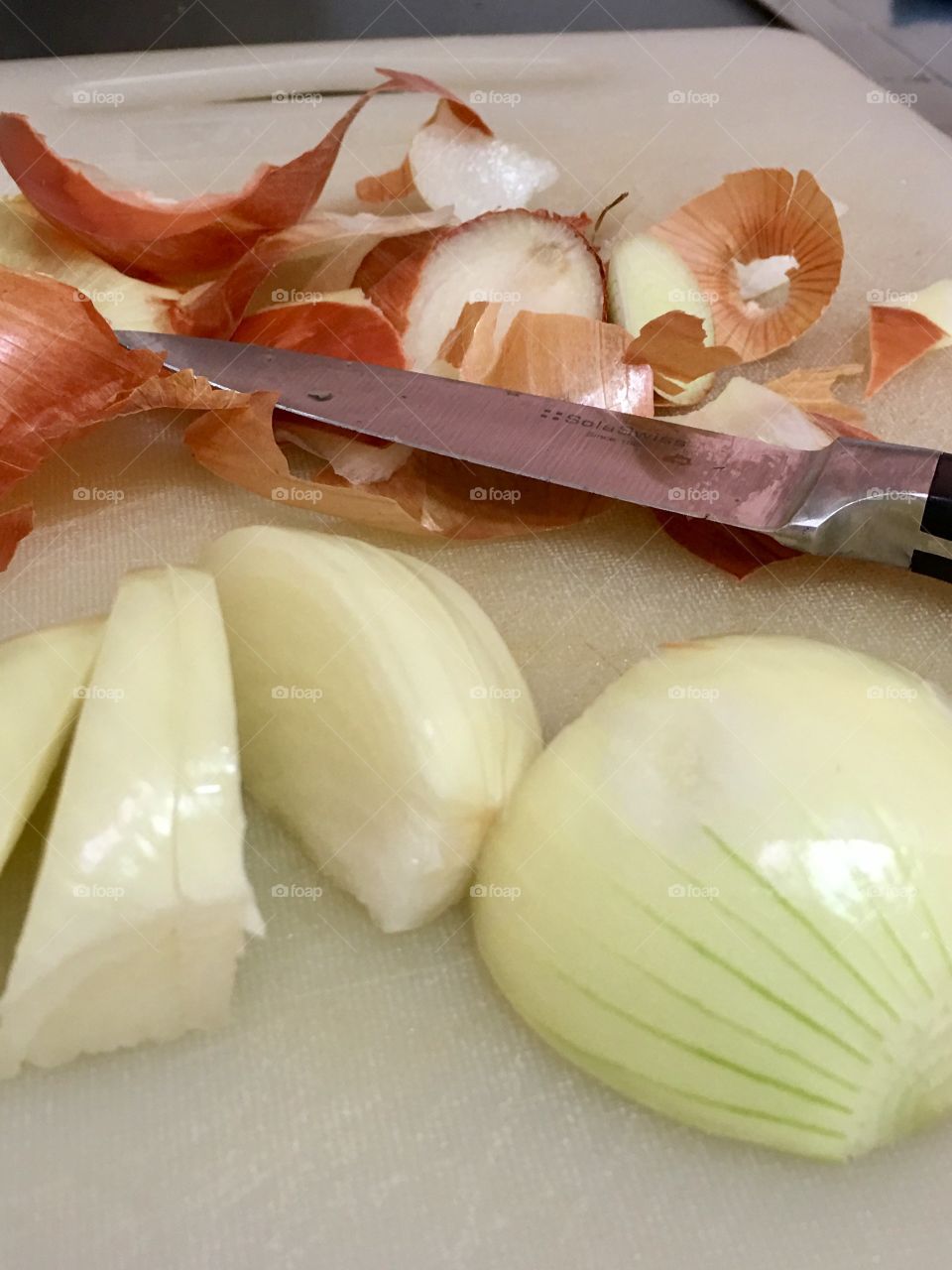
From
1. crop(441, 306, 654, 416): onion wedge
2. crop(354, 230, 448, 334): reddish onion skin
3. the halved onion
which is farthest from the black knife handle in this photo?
crop(354, 230, 448, 334): reddish onion skin

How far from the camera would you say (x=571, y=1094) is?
2.01 feet

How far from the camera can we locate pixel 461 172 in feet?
3.58

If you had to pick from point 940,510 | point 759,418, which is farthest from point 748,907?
point 759,418

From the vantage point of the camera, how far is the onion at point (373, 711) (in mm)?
625

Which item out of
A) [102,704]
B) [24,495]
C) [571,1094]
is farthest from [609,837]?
[24,495]

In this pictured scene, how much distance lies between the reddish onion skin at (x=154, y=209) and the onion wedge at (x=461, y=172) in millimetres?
138

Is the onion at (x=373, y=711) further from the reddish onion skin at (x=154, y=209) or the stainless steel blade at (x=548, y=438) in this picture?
the reddish onion skin at (x=154, y=209)

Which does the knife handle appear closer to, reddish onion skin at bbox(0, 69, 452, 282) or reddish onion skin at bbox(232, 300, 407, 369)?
reddish onion skin at bbox(232, 300, 407, 369)

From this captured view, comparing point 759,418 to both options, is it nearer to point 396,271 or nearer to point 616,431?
point 616,431

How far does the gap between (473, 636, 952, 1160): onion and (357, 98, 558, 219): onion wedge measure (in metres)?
0.67

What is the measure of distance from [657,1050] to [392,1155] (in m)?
0.17

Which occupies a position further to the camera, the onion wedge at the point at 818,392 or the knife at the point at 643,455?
the onion wedge at the point at 818,392

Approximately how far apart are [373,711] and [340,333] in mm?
420

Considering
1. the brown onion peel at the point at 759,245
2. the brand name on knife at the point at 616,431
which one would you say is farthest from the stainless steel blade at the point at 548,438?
the brown onion peel at the point at 759,245
